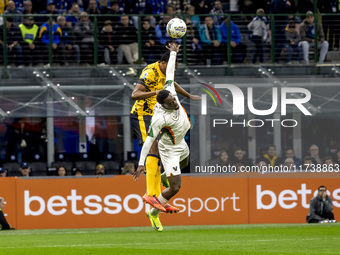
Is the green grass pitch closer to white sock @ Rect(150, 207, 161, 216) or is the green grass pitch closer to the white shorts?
white sock @ Rect(150, 207, 161, 216)

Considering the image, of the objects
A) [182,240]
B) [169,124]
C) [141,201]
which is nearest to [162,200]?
[169,124]

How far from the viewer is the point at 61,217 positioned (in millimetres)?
24578

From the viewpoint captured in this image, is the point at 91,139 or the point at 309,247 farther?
the point at 91,139

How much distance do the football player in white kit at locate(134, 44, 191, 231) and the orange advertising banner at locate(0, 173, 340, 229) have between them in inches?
325

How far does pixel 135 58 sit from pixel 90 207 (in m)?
4.73

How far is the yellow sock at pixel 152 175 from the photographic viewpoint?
16422mm

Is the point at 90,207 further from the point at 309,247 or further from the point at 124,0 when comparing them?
the point at 309,247

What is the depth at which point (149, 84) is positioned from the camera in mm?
16500

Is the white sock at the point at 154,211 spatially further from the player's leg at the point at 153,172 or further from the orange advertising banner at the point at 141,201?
the orange advertising banner at the point at 141,201

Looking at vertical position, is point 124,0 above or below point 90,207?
above

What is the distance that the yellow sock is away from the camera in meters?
16.4

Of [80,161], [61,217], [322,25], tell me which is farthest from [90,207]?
[322,25]

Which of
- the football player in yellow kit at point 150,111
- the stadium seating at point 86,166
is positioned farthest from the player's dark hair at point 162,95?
the stadium seating at point 86,166

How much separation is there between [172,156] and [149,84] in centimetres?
126
